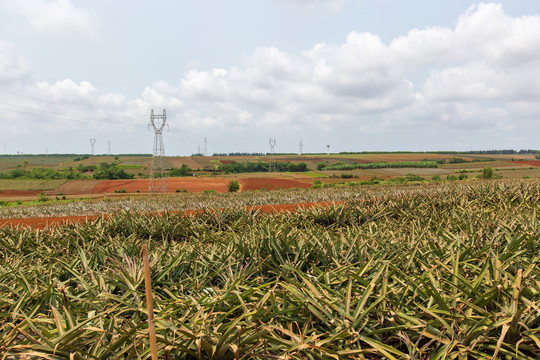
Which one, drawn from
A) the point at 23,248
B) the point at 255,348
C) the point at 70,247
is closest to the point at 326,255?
the point at 255,348

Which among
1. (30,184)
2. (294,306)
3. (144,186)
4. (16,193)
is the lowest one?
(16,193)

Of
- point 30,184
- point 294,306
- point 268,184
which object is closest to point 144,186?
point 268,184

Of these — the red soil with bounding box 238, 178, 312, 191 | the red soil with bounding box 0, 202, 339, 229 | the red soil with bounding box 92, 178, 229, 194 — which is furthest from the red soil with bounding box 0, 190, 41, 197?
the red soil with bounding box 0, 202, 339, 229

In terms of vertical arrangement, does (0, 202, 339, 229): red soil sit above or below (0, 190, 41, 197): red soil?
above

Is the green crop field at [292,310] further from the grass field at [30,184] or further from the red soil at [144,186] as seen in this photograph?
the grass field at [30,184]

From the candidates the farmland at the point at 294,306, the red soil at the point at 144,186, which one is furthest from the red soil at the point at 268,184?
the farmland at the point at 294,306

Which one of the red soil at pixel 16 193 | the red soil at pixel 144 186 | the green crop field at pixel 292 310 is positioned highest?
the green crop field at pixel 292 310

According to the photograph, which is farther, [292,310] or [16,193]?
[16,193]

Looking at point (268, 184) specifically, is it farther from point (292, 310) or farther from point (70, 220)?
point (292, 310)

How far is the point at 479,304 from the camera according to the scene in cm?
215

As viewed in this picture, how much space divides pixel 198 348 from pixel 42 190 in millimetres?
62902

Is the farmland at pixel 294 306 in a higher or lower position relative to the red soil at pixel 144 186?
higher

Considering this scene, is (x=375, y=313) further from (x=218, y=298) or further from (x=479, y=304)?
(x=218, y=298)

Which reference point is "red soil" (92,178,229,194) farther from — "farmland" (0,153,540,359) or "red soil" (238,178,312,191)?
"farmland" (0,153,540,359)
